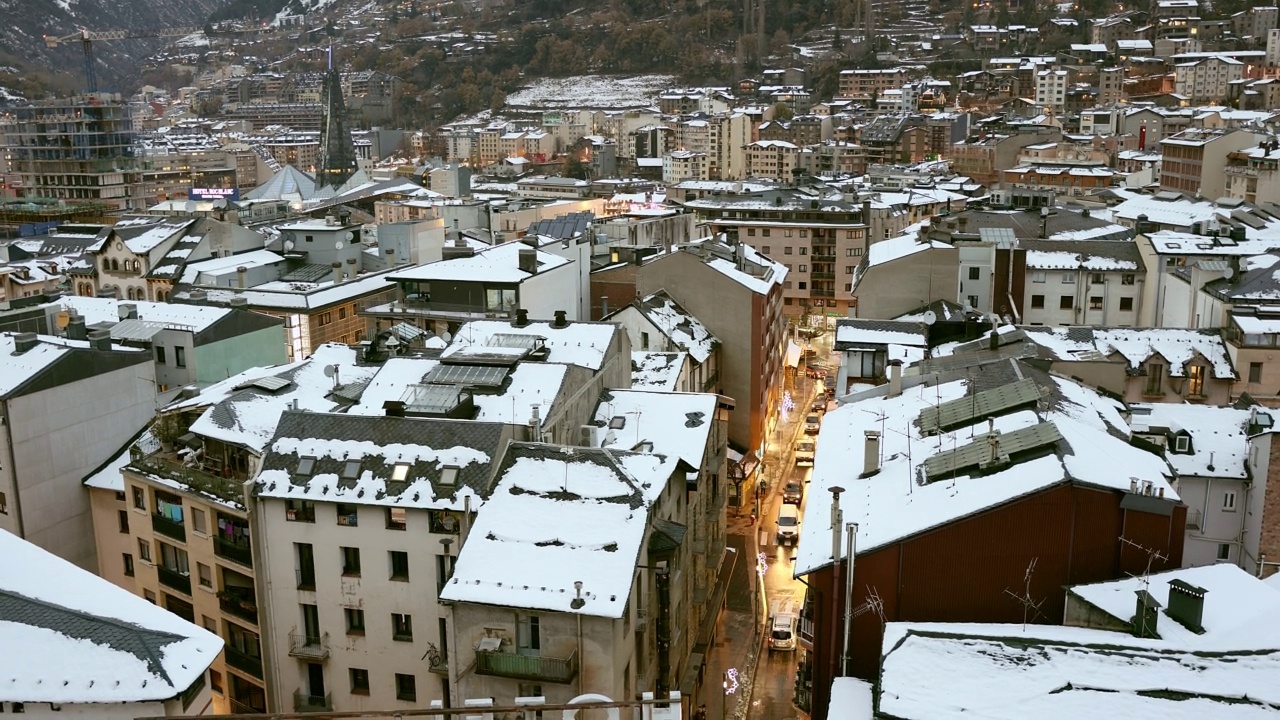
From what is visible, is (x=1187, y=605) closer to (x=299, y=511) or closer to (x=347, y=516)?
(x=347, y=516)

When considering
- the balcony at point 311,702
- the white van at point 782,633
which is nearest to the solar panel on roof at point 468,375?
the balcony at point 311,702

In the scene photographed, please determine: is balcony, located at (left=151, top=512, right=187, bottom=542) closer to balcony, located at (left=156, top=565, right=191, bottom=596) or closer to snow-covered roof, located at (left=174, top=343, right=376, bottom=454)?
balcony, located at (left=156, top=565, right=191, bottom=596)

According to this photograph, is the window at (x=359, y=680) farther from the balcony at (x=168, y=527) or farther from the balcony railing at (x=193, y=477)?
the balcony at (x=168, y=527)

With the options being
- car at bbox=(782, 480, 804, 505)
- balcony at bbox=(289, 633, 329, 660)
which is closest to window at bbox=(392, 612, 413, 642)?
balcony at bbox=(289, 633, 329, 660)

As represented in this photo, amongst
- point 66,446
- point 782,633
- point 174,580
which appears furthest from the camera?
point 782,633

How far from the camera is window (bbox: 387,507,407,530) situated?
2288 centimetres

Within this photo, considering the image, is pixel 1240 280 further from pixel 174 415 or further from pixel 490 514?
pixel 174 415

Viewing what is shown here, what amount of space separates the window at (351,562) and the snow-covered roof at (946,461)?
9208mm

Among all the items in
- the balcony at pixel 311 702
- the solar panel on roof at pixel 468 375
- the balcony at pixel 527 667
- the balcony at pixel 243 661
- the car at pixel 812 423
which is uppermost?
the solar panel on roof at pixel 468 375

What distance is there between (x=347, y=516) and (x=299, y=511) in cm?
114

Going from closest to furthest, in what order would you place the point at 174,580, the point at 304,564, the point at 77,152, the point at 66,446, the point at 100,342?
1. the point at 304,564
2. the point at 174,580
3. the point at 66,446
4. the point at 100,342
5. the point at 77,152

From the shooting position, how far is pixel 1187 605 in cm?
1780

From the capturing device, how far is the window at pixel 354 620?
23.4m

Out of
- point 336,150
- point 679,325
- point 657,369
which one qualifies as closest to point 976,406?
point 657,369
